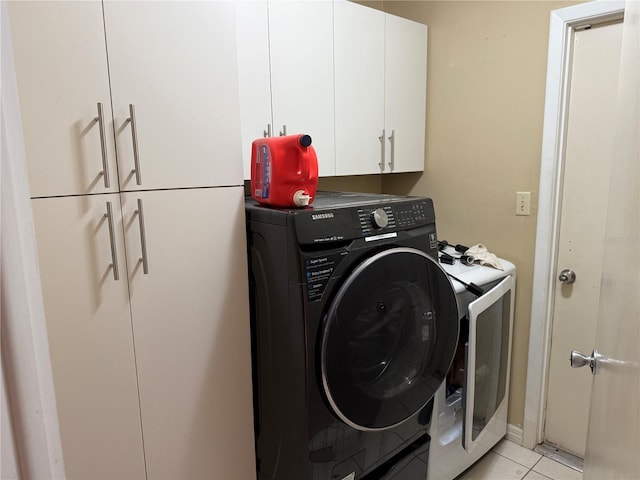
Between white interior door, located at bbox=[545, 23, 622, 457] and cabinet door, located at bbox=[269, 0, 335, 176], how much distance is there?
108 centimetres

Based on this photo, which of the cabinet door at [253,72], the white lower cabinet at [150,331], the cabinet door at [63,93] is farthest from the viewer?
the cabinet door at [253,72]

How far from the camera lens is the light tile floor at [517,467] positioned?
1.97 meters

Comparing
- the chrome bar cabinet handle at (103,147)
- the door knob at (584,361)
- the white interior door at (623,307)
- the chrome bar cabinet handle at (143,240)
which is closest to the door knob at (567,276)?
the door knob at (584,361)

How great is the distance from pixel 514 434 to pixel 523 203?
1.20 m

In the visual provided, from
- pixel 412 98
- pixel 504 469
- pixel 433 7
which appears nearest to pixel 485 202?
pixel 412 98

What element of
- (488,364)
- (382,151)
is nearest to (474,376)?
(488,364)

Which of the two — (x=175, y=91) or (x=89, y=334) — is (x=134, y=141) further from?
(x=89, y=334)

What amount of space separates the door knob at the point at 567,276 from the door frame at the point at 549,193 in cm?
4

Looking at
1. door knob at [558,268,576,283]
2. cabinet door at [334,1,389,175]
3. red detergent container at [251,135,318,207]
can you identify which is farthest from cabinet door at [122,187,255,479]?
door knob at [558,268,576,283]

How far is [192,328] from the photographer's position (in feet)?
4.21

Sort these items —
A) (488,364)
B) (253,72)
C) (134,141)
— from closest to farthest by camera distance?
(134,141) < (253,72) < (488,364)

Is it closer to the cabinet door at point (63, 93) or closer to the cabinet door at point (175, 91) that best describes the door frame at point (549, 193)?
the cabinet door at point (175, 91)

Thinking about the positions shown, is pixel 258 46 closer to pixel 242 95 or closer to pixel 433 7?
pixel 242 95

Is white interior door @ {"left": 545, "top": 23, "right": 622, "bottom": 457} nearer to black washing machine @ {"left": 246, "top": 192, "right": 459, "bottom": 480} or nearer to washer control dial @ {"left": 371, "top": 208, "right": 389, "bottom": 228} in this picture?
black washing machine @ {"left": 246, "top": 192, "right": 459, "bottom": 480}
